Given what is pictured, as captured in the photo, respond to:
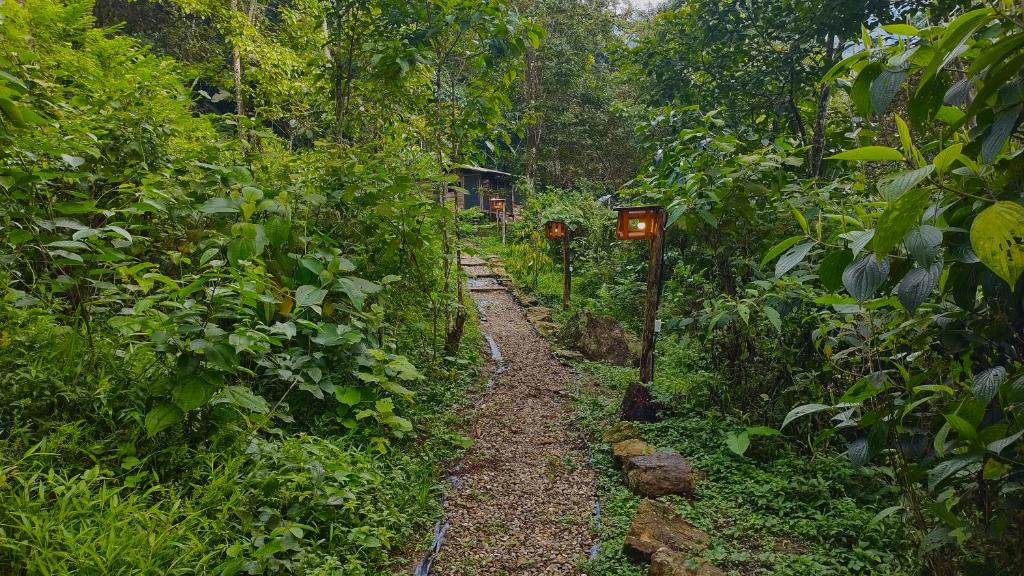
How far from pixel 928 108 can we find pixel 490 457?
3.55 m

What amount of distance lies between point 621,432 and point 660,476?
84 centimetres

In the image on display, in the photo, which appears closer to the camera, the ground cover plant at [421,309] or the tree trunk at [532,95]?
the ground cover plant at [421,309]

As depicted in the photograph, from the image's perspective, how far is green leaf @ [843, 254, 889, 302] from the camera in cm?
110

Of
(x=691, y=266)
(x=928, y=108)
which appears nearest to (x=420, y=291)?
(x=691, y=266)

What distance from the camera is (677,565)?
2.46 m

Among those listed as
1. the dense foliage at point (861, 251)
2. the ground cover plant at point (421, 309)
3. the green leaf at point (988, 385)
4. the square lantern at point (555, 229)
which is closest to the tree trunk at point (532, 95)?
the square lantern at point (555, 229)

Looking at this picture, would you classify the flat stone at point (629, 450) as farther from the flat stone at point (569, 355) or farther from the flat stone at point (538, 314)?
the flat stone at point (538, 314)

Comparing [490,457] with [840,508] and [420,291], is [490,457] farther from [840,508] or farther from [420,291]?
[840,508]

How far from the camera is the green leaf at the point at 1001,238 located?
0.84 meters

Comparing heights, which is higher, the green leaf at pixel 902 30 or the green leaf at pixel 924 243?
the green leaf at pixel 902 30

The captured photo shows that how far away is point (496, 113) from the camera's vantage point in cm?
567

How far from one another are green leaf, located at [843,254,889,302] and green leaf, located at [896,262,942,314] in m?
0.04

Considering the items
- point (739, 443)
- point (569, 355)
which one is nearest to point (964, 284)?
point (739, 443)

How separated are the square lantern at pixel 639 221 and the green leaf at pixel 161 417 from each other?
4.15 meters
